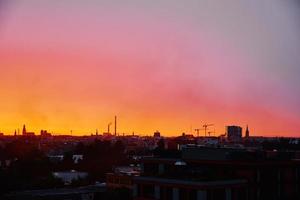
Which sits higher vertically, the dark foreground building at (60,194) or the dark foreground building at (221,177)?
the dark foreground building at (221,177)

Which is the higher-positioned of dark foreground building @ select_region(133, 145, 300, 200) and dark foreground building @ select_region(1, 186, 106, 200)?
dark foreground building @ select_region(133, 145, 300, 200)

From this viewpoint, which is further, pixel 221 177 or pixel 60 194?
pixel 60 194

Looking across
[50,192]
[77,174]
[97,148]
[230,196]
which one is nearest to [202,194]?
[230,196]

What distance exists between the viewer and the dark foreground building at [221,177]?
10016 mm

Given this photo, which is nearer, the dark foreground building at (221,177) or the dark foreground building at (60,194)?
the dark foreground building at (221,177)

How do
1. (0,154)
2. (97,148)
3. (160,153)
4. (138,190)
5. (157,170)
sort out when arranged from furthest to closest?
(0,154) < (97,148) < (160,153) < (157,170) < (138,190)

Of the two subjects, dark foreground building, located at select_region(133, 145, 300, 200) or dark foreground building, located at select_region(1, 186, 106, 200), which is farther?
dark foreground building, located at select_region(1, 186, 106, 200)

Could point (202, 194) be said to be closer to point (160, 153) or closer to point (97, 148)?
point (160, 153)

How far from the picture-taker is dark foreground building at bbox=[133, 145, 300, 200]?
394 inches

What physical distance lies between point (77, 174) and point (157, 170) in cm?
906

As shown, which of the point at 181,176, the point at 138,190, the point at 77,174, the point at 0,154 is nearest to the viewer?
the point at 181,176

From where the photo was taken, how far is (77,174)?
21453 mm

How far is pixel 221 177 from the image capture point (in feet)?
33.9

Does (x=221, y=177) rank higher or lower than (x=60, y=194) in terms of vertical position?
higher
